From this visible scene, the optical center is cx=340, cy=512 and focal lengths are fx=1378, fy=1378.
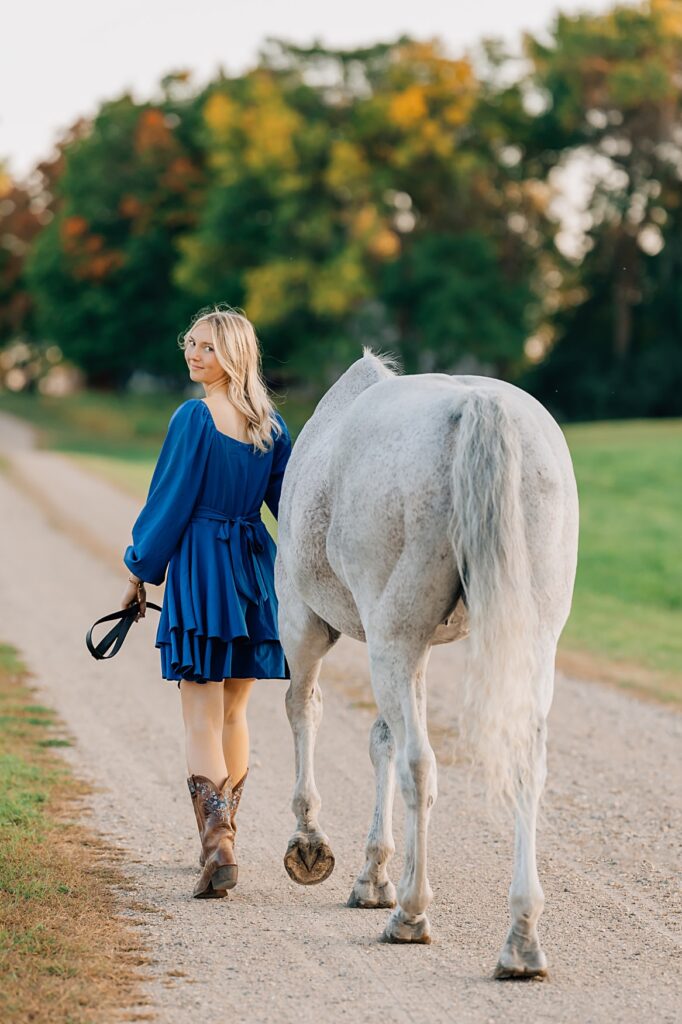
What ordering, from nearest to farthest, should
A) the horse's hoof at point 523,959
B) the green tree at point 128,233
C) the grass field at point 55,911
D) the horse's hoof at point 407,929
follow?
the grass field at point 55,911, the horse's hoof at point 523,959, the horse's hoof at point 407,929, the green tree at point 128,233

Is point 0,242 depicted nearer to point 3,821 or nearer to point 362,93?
point 362,93

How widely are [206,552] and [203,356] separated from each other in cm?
77

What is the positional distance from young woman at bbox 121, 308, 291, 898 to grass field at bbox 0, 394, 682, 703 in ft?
17.5

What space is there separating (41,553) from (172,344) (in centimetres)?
3027

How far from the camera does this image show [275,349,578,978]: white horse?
423 centimetres

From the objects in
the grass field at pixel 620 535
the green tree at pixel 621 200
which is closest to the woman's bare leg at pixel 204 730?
the grass field at pixel 620 535

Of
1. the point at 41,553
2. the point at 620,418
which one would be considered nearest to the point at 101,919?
the point at 41,553

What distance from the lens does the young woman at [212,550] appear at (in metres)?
5.31

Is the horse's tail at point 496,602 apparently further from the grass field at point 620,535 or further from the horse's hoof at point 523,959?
the grass field at point 620,535

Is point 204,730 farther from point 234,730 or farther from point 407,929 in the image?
point 407,929

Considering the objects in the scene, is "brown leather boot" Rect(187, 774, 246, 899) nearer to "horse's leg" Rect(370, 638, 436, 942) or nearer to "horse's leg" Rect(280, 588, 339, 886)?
"horse's leg" Rect(280, 588, 339, 886)

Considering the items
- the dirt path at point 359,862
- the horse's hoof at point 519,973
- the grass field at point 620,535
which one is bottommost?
the grass field at point 620,535

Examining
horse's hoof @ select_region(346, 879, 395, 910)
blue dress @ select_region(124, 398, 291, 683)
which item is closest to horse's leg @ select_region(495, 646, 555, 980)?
horse's hoof @ select_region(346, 879, 395, 910)

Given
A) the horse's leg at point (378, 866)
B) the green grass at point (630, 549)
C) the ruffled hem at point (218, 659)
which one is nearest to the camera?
the horse's leg at point (378, 866)
